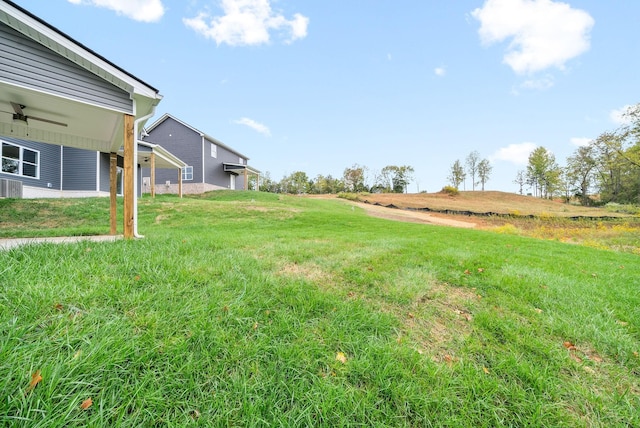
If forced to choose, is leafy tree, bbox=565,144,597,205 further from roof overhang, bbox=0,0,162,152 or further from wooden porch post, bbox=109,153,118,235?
wooden porch post, bbox=109,153,118,235

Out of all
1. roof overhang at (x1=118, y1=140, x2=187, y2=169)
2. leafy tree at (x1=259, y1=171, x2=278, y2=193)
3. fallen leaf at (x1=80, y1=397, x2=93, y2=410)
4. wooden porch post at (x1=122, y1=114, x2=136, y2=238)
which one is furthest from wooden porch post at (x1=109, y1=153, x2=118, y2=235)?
leafy tree at (x1=259, y1=171, x2=278, y2=193)

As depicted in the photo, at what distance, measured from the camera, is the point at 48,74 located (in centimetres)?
379

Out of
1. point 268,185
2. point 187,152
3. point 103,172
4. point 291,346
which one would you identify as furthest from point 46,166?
point 268,185

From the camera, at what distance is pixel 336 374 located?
1.63m

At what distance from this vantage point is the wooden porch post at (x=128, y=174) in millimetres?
4496

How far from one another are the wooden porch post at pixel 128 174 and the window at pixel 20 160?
494 inches

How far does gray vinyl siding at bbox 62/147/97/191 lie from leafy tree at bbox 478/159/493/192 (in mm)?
57021

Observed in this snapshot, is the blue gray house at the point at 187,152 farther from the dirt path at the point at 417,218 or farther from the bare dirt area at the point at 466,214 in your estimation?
the dirt path at the point at 417,218

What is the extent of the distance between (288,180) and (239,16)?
1179 inches

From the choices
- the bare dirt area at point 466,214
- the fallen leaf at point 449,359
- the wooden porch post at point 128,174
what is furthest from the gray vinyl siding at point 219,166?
the fallen leaf at point 449,359

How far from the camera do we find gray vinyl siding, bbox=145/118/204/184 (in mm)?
21016

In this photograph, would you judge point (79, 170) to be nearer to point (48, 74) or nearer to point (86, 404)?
point (48, 74)

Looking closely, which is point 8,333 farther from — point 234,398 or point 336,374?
point 336,374

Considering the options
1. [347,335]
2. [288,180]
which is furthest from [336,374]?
[288,180]
